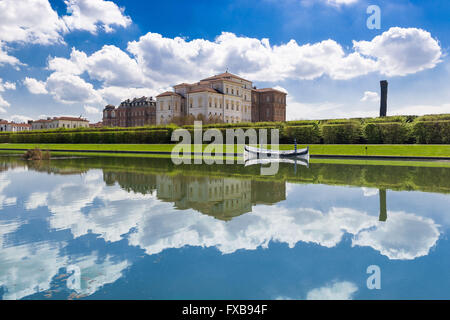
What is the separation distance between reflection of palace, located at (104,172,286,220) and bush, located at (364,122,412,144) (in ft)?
64.2

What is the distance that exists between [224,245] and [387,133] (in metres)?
25.9

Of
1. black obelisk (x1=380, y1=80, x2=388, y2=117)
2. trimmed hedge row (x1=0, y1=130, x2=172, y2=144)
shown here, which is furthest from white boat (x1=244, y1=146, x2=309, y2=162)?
black obelisk (x1=380, y1=80, x2=388, y2=117)

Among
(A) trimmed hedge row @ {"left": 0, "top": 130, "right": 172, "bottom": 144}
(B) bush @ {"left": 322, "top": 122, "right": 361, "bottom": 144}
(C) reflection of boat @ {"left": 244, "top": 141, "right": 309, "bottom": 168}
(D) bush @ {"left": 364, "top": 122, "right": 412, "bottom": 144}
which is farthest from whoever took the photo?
(A) trimmed hedge row @ {"left": 0, "top": 130, "right": 172, "bottom": 144}

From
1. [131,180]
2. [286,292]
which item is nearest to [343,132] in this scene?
[131,180]

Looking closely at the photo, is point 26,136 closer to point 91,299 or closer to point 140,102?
point 140,102

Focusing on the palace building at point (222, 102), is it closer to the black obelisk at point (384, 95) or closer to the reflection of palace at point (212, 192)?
the black obelisk at point (384, 95)

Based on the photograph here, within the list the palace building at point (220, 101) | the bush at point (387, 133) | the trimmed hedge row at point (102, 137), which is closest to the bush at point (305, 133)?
the bush at point (387, 133)

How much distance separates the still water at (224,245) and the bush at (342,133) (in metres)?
20.1

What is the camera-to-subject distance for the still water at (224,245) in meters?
3.44

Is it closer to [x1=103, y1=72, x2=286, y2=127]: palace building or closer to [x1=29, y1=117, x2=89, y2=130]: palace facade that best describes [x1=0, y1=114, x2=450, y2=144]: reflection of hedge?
[x1=103, y1=72, x2=286, y2=127]: palace building

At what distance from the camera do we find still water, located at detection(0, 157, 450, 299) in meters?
3.44

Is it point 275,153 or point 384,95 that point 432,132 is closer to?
point 275,153
